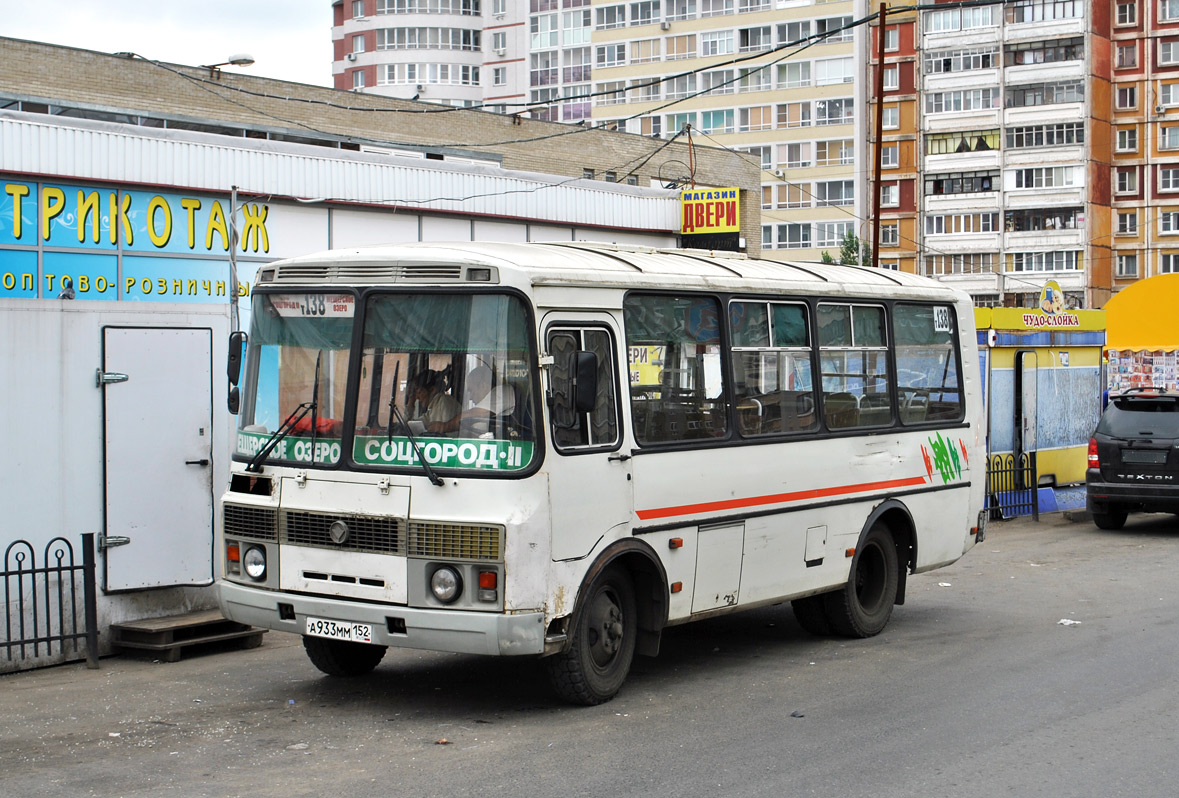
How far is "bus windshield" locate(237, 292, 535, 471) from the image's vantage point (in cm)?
786

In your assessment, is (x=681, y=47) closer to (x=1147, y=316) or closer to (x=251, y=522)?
(x=1147, y=316)

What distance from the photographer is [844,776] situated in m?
6.85

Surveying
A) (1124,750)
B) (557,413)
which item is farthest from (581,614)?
(1124,750)

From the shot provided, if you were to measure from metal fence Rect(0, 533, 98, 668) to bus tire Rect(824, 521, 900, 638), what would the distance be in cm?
550

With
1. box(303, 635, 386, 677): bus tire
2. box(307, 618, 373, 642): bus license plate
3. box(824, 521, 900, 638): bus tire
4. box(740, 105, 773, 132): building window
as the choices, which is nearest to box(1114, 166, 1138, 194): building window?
box(740, 105, 773, 132): building window

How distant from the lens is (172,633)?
9969 mm

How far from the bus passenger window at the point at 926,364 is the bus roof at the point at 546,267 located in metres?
1.24

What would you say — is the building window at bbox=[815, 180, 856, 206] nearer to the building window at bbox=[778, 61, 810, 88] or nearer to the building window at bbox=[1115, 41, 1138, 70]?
the building window at bbox=[778, 61, 810, 88]

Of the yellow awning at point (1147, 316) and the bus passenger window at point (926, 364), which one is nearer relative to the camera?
the bus passenger window at point (926, 364)

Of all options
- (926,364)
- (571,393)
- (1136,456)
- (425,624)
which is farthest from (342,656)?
(1136,456)

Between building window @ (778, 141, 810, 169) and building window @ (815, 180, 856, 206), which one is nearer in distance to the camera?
building window @ (815, 180, 856, 206)

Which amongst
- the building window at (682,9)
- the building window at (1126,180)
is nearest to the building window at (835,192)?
the building window at (682,9)

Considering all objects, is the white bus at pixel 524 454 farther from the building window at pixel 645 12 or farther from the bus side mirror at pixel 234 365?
the building window at pixel 645 12

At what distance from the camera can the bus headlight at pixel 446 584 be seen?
7.72 metres
